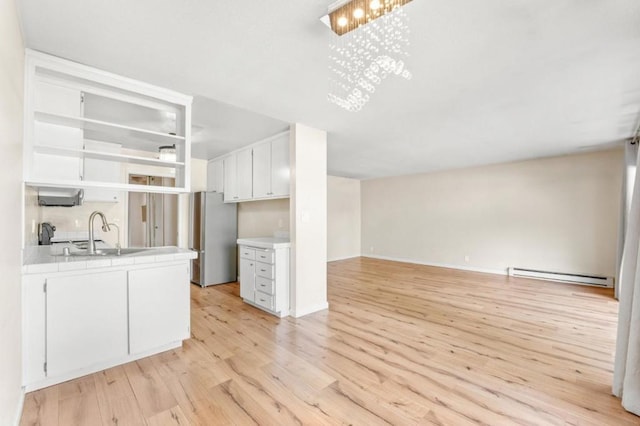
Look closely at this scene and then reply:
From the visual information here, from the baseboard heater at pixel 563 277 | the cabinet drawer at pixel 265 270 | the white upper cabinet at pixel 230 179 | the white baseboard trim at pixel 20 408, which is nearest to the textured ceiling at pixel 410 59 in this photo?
the white upper cabinet at pixel 230 179

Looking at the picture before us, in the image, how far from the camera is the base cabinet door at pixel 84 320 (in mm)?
1998

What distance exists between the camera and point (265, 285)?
3.59 metres

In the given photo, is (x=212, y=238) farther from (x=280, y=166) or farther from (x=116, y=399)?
(x=116, y=399)

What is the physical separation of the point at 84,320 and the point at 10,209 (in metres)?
1.02

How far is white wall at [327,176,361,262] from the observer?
7761 mm

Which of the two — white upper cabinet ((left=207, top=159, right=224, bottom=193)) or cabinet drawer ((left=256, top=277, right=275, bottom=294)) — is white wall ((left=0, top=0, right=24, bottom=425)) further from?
white upper cabinet ((left=207, top=159, right=224, bottom=193))

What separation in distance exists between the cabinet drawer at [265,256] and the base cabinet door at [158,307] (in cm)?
106

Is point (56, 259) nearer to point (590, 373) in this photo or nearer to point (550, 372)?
point (550, 372)

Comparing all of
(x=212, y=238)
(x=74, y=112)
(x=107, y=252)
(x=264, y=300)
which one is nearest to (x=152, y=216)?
(x=212, y=238)

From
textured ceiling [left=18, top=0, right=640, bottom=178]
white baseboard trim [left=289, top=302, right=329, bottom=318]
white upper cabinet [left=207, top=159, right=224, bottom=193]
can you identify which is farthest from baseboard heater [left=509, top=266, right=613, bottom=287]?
white upper cabinet [left=207, top=159, right=224, bottom=193]

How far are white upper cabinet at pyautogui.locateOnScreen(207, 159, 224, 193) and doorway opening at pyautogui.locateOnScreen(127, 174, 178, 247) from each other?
699 millimetres

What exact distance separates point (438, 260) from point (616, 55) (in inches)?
218

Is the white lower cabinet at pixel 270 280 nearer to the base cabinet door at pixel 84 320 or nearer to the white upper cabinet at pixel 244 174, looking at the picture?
the white upper cabinet at pixel 244 174

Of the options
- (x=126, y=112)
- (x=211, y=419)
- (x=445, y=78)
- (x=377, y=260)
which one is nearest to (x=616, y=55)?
(x=445, y=78)
